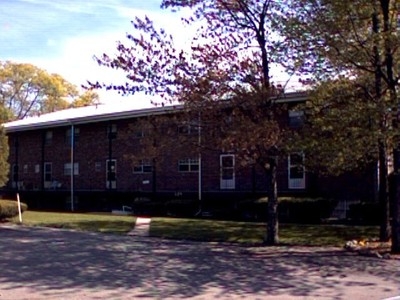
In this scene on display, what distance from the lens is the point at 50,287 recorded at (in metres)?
10.5

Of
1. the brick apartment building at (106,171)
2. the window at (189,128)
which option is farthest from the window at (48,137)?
the window at (189,128)

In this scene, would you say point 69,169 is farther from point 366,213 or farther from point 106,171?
point 366,213

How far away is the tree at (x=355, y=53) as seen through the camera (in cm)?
1486

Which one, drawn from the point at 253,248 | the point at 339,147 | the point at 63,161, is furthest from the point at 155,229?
the point at 63,161

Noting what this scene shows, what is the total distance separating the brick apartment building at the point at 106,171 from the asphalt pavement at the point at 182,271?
13018 mm

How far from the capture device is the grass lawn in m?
19.0

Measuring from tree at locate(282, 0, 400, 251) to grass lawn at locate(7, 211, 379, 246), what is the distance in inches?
144

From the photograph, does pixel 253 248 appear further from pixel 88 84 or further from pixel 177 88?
pixel 88 84

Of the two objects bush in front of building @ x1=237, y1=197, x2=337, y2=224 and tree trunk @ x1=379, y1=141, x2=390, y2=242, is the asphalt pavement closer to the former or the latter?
tree trunk @ x1=379, y1=141, x2=390, y2=242

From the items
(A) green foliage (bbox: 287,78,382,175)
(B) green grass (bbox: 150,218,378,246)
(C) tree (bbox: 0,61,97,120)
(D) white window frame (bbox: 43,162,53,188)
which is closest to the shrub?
(B) green grass (bbox: 150,218,378,246)

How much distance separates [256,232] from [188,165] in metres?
15.0

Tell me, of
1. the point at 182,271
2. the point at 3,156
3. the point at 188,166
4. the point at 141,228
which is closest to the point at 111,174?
the point at 188,166

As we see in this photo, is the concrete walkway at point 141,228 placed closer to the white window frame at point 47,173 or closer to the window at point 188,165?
the window at point 188,165

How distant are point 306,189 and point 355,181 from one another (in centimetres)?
249
